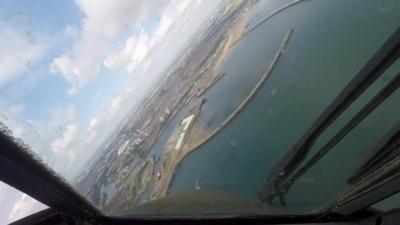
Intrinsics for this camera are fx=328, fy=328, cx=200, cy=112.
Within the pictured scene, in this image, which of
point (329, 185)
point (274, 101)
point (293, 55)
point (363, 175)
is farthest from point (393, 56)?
point (293, 55)

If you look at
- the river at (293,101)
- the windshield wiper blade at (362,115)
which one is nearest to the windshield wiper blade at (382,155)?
the windshield wiper blade at (362,115)

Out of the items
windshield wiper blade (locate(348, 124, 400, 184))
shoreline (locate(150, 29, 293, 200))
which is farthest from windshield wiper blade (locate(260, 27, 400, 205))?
shoreline (locate(150, 29, 293, 200))

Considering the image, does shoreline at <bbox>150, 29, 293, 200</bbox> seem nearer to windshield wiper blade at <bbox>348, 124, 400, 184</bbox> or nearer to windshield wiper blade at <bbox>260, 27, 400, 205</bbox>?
windshield wiper blade at <bbox>260, 27, 400, 205</bbox>

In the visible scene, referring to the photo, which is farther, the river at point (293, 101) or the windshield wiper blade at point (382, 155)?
the river at point (293, 101)

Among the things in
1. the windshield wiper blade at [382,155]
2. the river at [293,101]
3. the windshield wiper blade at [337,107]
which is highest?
the windshield wiper blade at [337,107]

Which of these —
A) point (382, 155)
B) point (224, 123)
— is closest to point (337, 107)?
point (382, 155)

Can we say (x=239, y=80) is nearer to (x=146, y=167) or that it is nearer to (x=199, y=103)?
(x=199, y=103)

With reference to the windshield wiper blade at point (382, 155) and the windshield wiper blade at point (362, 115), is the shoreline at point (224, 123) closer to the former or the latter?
the windshield wiper blade at point (362, 115)
